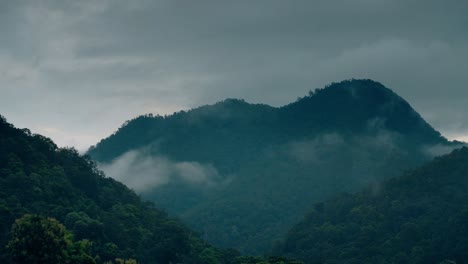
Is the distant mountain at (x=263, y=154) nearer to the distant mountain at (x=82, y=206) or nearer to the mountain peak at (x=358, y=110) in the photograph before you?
the mountain peak at (x=358, y=110)

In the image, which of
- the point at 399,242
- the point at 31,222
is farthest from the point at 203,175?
the point at 31,222

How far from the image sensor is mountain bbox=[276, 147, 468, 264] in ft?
264

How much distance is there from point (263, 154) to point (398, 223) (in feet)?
256

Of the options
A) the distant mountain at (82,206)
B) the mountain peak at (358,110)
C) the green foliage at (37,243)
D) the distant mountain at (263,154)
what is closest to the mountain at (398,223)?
the distant mountain at (263,154)

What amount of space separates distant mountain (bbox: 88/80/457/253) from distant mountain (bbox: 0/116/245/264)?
40579 mm

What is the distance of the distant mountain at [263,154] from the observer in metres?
132

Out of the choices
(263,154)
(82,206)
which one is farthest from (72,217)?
(263,154)

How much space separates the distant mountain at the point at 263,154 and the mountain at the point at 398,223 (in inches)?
658

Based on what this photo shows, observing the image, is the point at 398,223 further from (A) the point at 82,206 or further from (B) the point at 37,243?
(B) the point at 37,243

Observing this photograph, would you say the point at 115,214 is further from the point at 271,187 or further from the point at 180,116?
the point at 180,116

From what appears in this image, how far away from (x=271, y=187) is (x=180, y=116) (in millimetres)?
51262

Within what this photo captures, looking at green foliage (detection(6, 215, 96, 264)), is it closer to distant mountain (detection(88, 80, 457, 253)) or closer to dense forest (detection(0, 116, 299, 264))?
dense forest (detection(0, 116, 299, 264))

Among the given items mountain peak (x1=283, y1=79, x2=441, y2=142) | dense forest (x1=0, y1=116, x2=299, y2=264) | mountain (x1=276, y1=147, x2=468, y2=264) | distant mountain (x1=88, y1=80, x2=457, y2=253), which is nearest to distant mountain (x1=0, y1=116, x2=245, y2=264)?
dense forest (x1=0, y1=116, x2=299, y2=264)

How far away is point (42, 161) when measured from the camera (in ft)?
222
